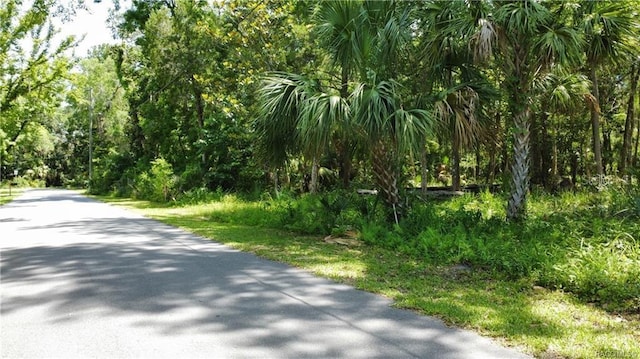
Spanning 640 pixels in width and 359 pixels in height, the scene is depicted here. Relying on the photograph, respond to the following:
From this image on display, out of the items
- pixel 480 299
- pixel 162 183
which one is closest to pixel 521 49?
pixel 480 299

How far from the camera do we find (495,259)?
693cm

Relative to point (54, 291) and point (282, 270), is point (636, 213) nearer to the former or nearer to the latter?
point (282, 270)

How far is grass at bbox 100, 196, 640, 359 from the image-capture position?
4.11 metres

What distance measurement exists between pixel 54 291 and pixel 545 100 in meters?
11.5

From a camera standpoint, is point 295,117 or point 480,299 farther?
point 295,117

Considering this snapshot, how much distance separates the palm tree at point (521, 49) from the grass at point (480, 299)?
11.9 ft

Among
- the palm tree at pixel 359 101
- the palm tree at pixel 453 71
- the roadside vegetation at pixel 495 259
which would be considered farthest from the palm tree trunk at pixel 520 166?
the palm tree at pixel 359 101

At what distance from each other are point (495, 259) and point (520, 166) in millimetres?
3566

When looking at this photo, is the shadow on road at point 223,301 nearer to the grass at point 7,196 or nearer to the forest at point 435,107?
the forest at point 435,107

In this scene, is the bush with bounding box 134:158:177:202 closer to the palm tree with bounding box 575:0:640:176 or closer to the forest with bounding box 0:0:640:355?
the forest with bounding box 0:0:640:355

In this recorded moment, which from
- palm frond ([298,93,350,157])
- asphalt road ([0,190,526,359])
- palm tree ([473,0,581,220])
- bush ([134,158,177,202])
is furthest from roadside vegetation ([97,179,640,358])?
bush ([134,158,177,202])

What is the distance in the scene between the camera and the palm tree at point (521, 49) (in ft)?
29.0

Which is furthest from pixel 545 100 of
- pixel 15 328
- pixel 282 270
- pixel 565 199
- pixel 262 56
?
pixel 15 328

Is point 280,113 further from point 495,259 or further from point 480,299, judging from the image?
point 480,299
